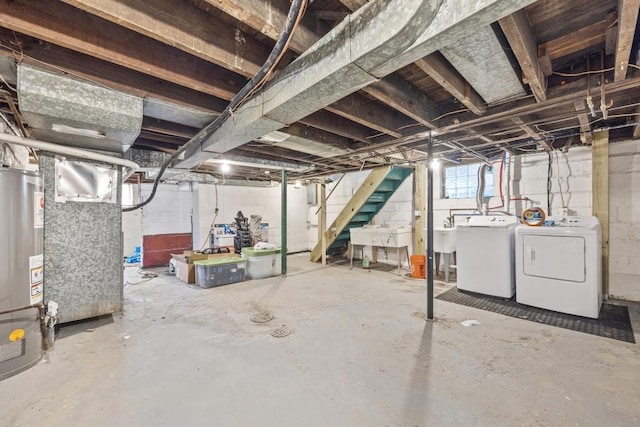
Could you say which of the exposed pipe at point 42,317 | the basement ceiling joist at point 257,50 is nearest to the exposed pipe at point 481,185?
the basement ceiling joist at point 257,50

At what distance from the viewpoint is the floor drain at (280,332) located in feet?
8.29

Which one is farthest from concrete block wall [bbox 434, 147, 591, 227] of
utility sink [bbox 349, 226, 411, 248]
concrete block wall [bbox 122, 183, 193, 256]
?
concrete block wall [bbox 122, 183, 193, 256]

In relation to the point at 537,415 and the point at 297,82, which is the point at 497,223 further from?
the point at 297,82

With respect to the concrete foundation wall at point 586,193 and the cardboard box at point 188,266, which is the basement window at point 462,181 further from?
the cardboard box at point 188,266

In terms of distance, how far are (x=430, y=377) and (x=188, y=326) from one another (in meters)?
2.31

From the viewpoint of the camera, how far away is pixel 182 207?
262 inches

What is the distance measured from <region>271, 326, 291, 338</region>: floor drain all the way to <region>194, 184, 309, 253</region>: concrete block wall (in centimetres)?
440

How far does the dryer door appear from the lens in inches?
113

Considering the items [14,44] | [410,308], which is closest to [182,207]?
[14,44]

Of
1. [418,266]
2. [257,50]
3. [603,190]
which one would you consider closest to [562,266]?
[603,190]

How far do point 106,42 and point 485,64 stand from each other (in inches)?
92.9

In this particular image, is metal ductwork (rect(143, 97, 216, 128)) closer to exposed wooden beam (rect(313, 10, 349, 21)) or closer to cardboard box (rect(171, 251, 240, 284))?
exposed wooden beam (rect(313, 10, 349, 21))

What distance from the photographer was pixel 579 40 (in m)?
1.70

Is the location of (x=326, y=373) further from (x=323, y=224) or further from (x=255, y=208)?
(x=255, y=208)
